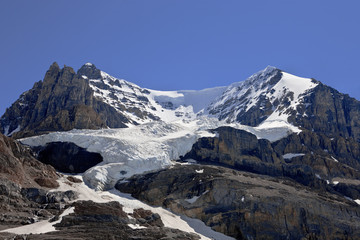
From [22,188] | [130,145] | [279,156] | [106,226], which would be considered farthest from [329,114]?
[22,188]

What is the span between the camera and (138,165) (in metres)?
112

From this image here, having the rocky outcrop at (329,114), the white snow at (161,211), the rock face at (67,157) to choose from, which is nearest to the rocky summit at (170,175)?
the rock face at (67,157)

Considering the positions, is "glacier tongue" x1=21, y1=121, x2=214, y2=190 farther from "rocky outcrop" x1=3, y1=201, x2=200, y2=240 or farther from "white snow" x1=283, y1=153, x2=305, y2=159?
"rocky outcrop" x1=3, y1=201, x2=200, y2=240

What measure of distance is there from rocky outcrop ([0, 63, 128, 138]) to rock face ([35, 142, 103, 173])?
19239 millimetres

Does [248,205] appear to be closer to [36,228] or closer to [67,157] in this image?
[36,228]

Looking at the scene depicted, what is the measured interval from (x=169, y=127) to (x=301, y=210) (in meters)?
57.0

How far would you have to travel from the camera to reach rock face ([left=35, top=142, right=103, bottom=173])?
114m

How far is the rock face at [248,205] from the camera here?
298 ft

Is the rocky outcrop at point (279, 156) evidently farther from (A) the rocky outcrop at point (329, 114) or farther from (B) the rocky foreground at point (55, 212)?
(B) the rocky foreground at point (55, 212)

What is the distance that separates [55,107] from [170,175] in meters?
66.3

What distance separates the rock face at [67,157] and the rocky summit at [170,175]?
9.6 inches

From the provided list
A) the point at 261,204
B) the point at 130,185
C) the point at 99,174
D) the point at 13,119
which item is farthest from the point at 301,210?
the point at 13,119

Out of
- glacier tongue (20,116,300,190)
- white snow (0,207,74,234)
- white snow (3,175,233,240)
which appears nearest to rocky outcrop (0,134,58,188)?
white snow (3,175,233,240)

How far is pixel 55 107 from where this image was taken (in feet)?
516
